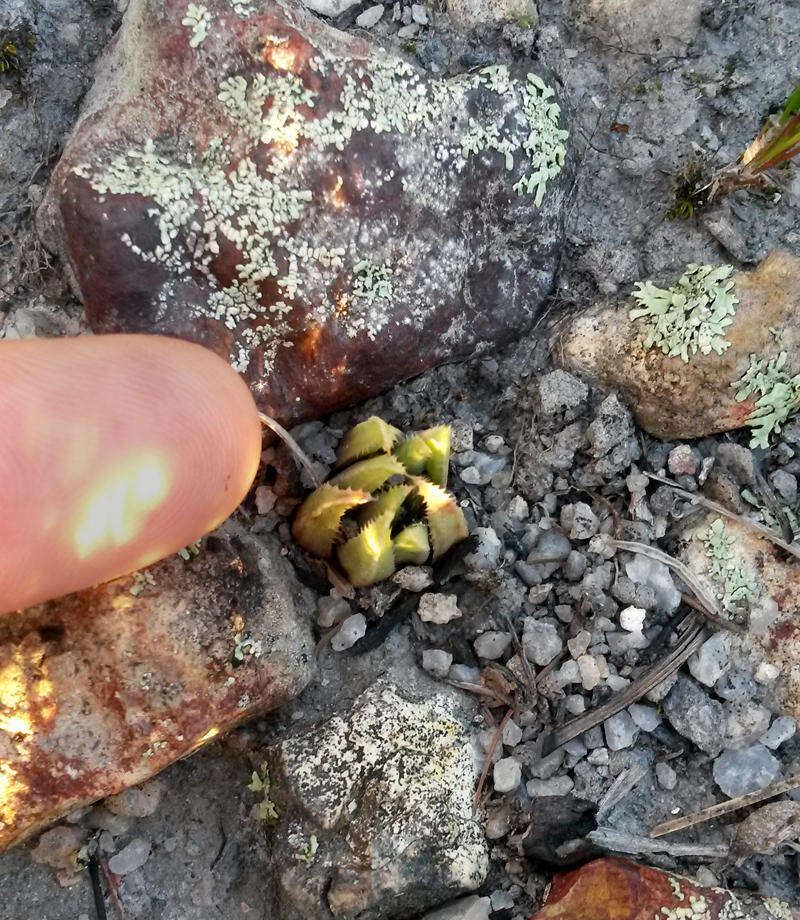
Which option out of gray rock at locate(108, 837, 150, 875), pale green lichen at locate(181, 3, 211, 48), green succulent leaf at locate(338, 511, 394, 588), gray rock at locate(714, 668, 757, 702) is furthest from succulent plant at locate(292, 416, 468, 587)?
pale green lichen at locate(181, 3, 211, 48)

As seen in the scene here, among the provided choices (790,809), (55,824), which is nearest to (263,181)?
(55,824)

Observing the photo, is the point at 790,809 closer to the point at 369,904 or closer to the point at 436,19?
the point at 369,904

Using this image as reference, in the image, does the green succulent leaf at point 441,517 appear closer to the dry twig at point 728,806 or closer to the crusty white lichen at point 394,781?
the crusty white lichen at point 394,781

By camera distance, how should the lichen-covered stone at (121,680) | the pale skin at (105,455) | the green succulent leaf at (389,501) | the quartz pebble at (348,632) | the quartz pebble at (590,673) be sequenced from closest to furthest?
the pale skin at (105,455), the lichen-covered stone at (121,680), the green succulent leaf at (389,501), the quartz pebble at (590,673), the quartz pebble at (348,632)

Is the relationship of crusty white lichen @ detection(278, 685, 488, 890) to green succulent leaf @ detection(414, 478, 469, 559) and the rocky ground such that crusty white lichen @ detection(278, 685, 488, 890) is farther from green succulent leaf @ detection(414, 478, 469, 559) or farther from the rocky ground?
green succulent leaf @ detection(414, 478, 469, 559)

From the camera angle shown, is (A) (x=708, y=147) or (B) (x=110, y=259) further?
(A) (x=708, y=147)

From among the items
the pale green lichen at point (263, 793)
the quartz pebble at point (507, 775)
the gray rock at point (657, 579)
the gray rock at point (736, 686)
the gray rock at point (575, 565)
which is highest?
the gray rock at point (657, 579)

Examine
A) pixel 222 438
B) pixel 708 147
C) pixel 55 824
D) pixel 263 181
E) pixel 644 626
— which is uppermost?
pixel 708 147

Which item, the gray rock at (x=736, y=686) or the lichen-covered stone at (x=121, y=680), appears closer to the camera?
the lichen-covered stone at (x=121, y=680)

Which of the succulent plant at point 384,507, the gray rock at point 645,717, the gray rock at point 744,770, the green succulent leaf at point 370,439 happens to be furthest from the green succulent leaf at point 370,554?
the gray rock at point 744,770
